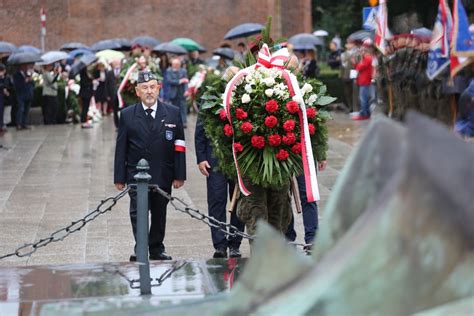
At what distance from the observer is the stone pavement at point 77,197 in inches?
417

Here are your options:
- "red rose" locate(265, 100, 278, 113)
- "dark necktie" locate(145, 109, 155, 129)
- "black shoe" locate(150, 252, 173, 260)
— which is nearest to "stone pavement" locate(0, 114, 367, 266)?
"black shoe" locate(150, 252, 173, 260)

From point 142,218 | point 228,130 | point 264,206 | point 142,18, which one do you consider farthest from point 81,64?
point 142,218

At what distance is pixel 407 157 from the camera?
12.6 ft

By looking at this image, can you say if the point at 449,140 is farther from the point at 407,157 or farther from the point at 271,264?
the point at 271,264

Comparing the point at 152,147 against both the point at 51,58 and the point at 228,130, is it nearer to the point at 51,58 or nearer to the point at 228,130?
the point at 228,130

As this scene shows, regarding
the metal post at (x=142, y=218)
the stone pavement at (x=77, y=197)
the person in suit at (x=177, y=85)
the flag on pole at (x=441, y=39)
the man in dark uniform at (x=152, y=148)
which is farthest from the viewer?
the person in suit at (x=177, y=85)

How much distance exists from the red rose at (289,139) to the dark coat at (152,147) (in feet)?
3.55

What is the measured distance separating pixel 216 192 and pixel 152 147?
0.88 meters

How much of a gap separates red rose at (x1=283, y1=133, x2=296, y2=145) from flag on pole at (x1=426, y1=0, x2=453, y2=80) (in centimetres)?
727

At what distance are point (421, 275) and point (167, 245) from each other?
7076 mm

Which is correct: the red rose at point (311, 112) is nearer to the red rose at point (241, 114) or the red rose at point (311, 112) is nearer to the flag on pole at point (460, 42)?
the red rose at point (241, 114)

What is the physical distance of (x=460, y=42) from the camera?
15.0 metres

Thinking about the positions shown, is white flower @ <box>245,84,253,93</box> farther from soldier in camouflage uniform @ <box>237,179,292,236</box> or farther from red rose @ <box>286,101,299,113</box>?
soldier in camouflage uniform @ <box>237,179,292,236</box>

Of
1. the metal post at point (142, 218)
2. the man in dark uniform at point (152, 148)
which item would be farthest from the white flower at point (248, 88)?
the metal post at point (142, 218)
